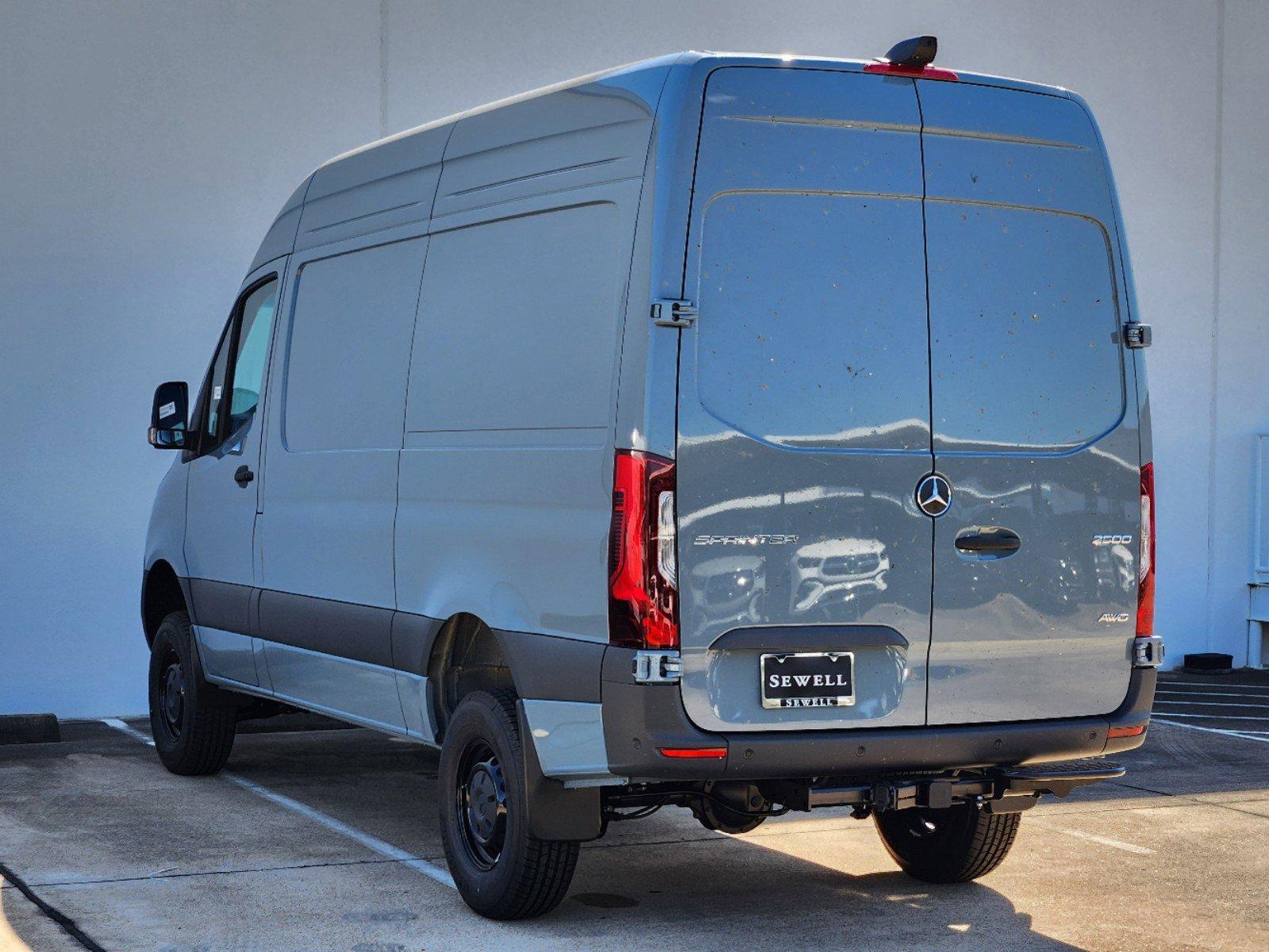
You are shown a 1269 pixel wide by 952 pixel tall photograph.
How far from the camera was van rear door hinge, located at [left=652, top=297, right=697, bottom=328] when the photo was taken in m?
4.97

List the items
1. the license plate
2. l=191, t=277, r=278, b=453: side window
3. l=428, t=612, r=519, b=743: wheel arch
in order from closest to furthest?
the license plate
l=428, t=612, r=519, b=743: wheel arch
l=191, t=277, r=278, b=453: side window

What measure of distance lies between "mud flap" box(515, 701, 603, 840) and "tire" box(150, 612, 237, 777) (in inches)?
131

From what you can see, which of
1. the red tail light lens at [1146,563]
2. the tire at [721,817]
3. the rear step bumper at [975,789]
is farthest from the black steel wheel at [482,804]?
the red tail light lens at [1146,563]

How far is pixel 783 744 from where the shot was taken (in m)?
4.98

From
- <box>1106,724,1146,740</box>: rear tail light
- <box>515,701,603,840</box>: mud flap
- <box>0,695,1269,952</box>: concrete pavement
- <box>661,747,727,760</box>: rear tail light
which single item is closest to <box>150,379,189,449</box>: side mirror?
<box>0,695,1269,952</box>: concrete pavement

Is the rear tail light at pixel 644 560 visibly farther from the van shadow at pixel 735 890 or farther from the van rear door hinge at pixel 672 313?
the van shadow at pixel 735 890

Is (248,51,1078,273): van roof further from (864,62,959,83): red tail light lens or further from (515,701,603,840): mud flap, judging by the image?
(515,701,603,840): mud flap

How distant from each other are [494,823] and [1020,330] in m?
2.30

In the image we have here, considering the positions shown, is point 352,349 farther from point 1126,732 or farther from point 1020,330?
point 1126,732

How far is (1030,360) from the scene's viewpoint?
546 centimetres

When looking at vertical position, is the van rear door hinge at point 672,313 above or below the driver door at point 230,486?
above

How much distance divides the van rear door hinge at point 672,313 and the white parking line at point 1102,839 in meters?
3.29

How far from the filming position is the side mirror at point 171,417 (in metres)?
8.22

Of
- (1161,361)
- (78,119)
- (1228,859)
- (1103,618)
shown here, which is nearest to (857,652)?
(1103,618)
